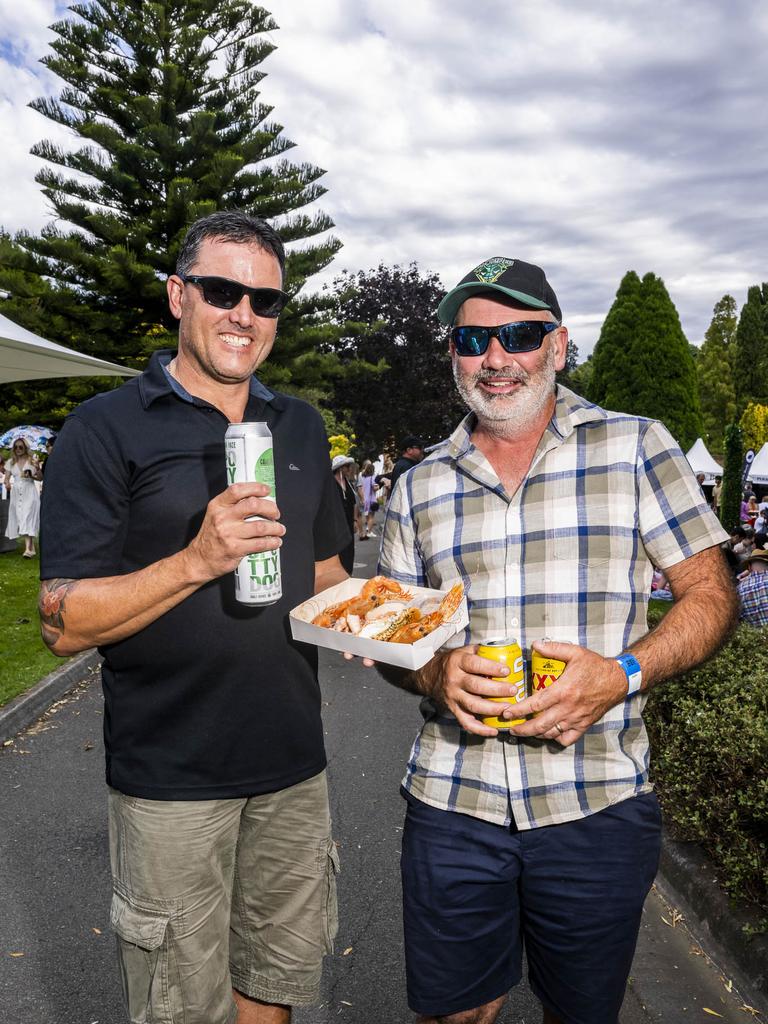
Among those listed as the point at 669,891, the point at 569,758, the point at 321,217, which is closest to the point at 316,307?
the point at 321,217

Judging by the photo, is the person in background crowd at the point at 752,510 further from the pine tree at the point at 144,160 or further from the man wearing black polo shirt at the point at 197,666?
the man wearing black polo shirt at the point at 197,666

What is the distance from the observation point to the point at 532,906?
2193 mm

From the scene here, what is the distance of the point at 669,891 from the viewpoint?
3.95 m

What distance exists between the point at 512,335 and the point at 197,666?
121 centimetres

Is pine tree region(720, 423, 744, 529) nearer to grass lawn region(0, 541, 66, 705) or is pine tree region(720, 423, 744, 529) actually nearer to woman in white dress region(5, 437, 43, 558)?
woman in white dress region(5, 437, 43, 558)

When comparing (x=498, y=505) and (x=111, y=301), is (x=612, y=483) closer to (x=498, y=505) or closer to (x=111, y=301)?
→ (x=498, y=505)

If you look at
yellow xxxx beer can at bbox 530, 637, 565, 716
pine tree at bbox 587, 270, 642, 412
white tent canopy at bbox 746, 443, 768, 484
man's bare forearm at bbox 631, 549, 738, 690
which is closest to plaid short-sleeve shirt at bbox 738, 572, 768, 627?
man's bare forearm at bbox 631, 549, 738, 690

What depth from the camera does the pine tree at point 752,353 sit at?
160ft

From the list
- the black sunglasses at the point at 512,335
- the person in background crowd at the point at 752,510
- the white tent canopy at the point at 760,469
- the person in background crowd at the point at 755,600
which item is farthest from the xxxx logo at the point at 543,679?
the white tent canopy at the point at 760,469

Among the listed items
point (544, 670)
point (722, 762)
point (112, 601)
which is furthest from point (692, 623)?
point (722, 762)

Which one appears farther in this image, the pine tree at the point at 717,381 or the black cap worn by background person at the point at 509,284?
the pine tree at the point at 717,381

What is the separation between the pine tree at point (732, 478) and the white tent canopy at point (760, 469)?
1.30 ft

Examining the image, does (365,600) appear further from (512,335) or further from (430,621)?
(512,335)

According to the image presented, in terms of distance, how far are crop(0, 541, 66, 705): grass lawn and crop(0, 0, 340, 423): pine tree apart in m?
6.39
